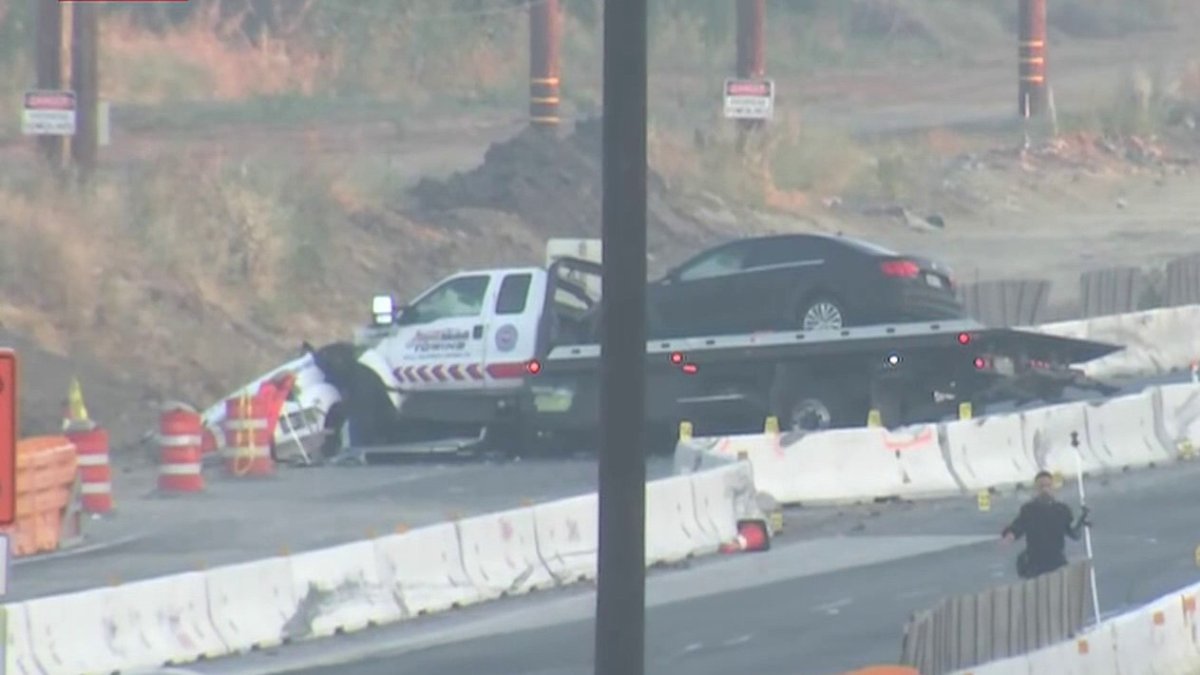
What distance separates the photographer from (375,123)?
179 feet

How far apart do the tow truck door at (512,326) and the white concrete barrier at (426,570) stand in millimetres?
6728

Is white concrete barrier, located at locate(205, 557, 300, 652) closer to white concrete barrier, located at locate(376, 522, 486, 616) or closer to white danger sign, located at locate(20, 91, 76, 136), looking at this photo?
white concrete barrier, located at locate(376, 522, 486, 616)

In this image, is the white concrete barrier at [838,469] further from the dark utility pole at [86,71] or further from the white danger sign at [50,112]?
the dark utility pole at [86,71]

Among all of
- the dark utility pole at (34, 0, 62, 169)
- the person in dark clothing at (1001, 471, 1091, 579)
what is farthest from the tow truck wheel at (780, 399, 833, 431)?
the dark utility pole at (34, 0, 62, 169)

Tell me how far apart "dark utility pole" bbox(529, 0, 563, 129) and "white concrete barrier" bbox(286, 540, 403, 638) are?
24.3 meters

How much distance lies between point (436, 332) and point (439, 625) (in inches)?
320

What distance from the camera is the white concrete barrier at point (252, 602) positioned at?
20000 millimetres

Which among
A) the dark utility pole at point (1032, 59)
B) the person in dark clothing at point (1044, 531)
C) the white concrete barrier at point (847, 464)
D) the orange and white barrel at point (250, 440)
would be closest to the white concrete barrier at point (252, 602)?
the person in dark clothing at point (1044, 531)

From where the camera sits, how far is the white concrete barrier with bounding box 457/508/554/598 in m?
22.2

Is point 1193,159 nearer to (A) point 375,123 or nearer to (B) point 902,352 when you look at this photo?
(A) point 375,123

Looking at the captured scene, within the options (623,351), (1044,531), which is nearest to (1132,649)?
(1044,531)

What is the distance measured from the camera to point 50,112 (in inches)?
1268

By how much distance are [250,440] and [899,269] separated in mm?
6699

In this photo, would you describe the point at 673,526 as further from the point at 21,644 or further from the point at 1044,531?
the point at 21,644
